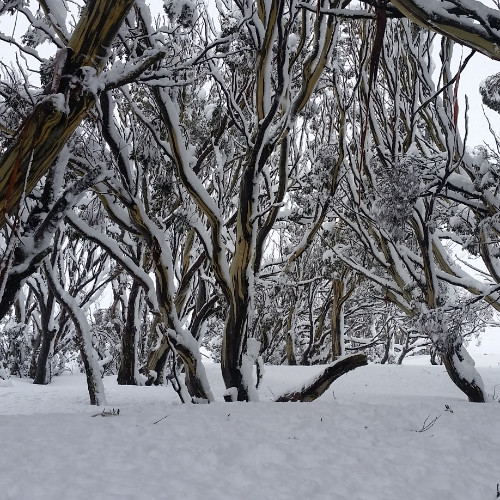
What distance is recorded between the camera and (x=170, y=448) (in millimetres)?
3164

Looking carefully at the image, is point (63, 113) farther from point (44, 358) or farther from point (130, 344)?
point (44, 358)

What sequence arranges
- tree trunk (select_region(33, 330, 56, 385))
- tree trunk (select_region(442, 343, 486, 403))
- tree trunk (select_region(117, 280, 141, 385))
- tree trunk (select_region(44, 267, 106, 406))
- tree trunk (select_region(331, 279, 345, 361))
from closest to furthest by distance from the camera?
tree trunk (select_region(442, 343, 486, 403)) → tree trunk (select_region(44, 267, 106, 406)) → tree trunk (select_region(117, 280, 141, 385)) → tree trunk (select_region(33, 330, 56, 385)) → tree trunk (select_region(331, 279, 345, 361))

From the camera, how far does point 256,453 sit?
10.3 feet

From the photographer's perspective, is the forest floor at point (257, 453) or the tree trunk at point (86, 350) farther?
the tree trunk at point (86, 350)

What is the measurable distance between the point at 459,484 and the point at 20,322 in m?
13.6

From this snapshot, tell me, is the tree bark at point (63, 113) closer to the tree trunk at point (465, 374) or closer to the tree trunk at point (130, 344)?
the tree trunk at point (465, 374)

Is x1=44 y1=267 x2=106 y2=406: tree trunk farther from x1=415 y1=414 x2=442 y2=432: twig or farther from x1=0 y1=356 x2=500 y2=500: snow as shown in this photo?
x1=415 y1=414 x2=442 y2=432: twig

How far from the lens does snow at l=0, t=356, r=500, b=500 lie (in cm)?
251

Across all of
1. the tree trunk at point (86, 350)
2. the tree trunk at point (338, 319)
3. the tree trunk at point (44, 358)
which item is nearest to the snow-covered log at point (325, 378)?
the tree trunk at point (86, 350)

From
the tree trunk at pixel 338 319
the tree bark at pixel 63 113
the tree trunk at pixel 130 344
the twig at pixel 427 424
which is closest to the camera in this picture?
the tree bark at pixel 63 113

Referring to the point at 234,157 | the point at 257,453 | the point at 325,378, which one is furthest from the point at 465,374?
the point at 234,157

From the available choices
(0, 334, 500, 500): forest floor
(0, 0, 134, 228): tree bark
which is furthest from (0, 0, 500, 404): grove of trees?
(0, 334, 500, 500): forest floor

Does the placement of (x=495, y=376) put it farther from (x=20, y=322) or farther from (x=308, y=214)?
(x=20, y=322)

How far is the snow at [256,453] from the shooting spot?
2.51 m
